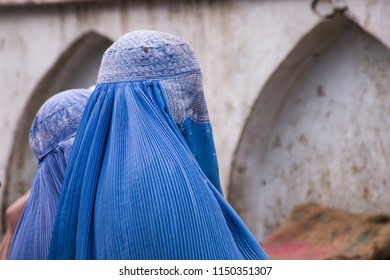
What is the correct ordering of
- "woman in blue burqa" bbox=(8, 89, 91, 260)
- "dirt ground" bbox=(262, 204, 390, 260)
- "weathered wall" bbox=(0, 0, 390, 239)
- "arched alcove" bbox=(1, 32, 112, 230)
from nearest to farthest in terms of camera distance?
1. "woman in blue burqa" bbox=(8, 89, 91, 260)
2. "dirt ground" bbox=(262, 204, 390, 260)
3. "weathered wall" bbox=(0, 0, 390, 239)
4. "arched alcove" bbox=(1, 32, 112, 230)

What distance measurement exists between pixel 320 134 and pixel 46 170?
3323 mm

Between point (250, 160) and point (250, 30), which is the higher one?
point (250, 30)

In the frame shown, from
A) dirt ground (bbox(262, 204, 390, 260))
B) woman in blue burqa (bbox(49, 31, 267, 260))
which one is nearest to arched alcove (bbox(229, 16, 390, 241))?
dirt ground (bbox(262, 204, 390, 260))

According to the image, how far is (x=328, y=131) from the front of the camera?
235 inches

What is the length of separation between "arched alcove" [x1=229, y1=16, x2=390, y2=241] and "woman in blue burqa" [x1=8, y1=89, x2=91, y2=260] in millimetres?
2816

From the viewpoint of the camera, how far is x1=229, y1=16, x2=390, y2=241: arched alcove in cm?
570

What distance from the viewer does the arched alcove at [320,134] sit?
5703mm

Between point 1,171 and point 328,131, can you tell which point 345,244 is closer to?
point 328,131

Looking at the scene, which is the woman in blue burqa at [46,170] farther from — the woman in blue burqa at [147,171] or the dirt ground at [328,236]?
the dirt ground at [328,236]

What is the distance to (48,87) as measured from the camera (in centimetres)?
718

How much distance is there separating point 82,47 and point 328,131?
6.71 feet

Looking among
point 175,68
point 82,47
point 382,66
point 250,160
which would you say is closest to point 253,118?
point 250,160

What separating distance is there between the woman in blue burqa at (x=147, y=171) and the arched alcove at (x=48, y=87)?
4.56 m

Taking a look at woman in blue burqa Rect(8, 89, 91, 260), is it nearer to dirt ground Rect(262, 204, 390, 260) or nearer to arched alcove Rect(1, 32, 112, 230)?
dirt ground Rect(262, 204, 390, 260)
